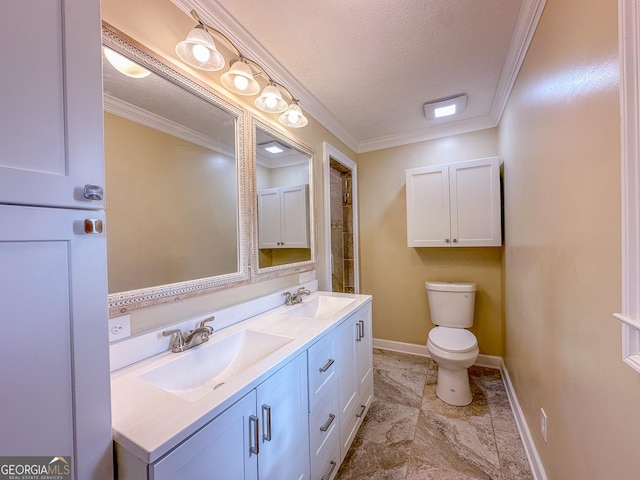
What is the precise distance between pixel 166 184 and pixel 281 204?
0.79m

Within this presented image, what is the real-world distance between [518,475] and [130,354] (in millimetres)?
2010

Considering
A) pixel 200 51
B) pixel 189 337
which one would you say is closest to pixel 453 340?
pixel 189 337

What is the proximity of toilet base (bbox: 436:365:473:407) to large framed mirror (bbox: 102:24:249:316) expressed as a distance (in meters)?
1.75

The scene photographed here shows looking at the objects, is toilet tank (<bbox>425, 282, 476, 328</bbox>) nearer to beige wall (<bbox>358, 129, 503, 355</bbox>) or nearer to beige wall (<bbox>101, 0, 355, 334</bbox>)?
beige wall (<bbox>358, 129, 503, 355</bbox>)

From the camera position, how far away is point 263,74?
59.7 inches

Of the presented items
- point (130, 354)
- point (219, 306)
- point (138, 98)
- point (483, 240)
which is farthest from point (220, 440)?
point (483, 240)

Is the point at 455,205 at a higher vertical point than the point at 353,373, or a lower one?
higher

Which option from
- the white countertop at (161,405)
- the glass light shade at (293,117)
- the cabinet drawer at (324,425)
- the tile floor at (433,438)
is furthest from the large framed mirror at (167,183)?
the tile floor at (433,438)

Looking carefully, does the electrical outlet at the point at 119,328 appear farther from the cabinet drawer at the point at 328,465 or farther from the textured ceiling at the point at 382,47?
the textured ceiling at the point at 382,47

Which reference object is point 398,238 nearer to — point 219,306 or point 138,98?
point 219,306

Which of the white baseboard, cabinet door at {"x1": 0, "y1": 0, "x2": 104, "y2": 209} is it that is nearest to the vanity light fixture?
cabinet door at {"x1": 0, "y1": 0, "x2": 104, "y2": 209}

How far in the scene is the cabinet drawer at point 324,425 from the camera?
3.76ft

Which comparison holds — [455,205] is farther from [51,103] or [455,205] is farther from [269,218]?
[51,103]

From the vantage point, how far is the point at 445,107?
2219 millimetres
